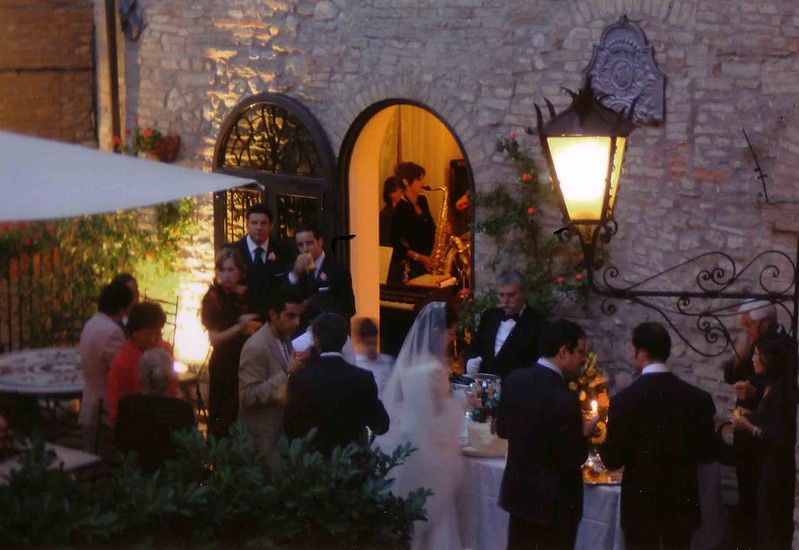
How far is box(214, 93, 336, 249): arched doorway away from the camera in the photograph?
10.2m

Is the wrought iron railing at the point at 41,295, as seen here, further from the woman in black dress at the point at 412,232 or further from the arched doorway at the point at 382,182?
the woman in black dress at the point at 412,232

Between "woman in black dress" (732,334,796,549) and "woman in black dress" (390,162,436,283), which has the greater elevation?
"woman in black dress" (390,162,436,283)

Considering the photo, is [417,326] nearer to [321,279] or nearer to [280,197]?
[321,279]

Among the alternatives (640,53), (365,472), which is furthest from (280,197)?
(365,472)

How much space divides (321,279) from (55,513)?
13.1ft

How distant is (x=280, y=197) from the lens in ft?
34.7

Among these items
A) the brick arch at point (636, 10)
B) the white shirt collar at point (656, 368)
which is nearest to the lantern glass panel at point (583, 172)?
the white shirt collar at point (656, 368)

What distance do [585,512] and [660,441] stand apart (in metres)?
0.97

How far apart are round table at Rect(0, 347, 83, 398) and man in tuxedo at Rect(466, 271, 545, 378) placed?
7.86 ft

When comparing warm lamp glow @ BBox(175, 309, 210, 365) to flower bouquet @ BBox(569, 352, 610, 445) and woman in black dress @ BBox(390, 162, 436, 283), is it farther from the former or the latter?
flower bouquet @ BBox(569, 352, 610, 445)

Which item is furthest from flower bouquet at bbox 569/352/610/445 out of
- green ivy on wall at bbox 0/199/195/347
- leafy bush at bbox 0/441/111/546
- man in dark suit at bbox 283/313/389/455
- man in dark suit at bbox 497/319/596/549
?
green ivy on wall at bbox 0/199/195/347

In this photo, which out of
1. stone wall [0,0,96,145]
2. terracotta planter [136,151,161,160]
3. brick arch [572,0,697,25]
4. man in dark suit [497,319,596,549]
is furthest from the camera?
stone wall [0,0,96,145]

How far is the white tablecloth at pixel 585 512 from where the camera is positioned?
6.30 meters

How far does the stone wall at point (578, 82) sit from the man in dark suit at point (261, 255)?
58.9 inches
